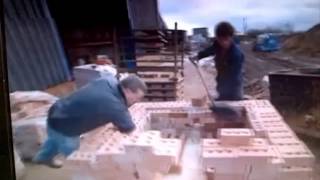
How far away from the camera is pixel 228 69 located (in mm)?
1425

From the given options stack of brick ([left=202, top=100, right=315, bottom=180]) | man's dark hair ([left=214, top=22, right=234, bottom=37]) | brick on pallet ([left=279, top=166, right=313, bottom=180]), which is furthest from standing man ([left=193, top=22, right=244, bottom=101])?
brick on pallet ([left=279, top=166, right=313, bottom=180])

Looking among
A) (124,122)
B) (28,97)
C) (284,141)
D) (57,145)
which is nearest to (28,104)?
(28,97)

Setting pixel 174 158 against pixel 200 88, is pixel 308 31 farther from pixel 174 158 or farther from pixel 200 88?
pixel 174 158

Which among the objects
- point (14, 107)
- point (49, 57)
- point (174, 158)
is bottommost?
point (174, 158)

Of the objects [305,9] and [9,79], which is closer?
[305,9]

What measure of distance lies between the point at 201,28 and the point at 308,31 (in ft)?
0.89

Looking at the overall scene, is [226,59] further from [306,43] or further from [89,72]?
[89,72]

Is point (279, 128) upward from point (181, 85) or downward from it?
downward

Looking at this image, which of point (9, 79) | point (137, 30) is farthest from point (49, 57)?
point (137, 30)

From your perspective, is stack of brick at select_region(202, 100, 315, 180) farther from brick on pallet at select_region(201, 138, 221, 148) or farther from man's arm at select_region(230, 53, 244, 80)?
man's arm at select_region(230, 53, 244, 80)

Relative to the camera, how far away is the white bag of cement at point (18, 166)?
4.93 feet

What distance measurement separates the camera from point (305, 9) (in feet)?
4.48

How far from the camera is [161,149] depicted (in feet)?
4.67

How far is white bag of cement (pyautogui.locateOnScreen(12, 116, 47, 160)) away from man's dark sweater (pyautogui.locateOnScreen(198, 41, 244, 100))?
0.47 metres
